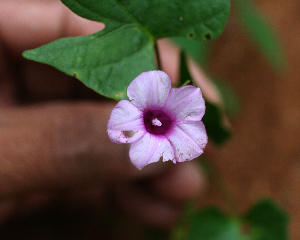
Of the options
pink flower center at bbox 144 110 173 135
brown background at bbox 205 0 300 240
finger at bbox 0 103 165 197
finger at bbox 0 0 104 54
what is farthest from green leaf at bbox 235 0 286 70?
pink flower center at bbox 144 110 173 135

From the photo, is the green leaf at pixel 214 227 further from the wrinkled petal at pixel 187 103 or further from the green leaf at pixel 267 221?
the wrinkled petal at pixel 187 103

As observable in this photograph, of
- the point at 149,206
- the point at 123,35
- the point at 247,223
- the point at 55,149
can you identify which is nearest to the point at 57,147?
the point at 55,149

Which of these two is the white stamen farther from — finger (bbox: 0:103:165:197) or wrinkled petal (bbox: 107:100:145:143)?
finger (bbox: 0:103:165:197)

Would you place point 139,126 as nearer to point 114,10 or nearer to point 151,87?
point 151,87

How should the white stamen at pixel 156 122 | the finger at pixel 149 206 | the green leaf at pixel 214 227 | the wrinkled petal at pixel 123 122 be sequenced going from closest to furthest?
the wrinkled petal at pixel 123 122 → the white stamen at pixel 156 122 → the green leaf at pixel 214 227 → the finger at pixel 149 206

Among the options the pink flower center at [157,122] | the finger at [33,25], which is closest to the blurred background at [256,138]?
the finger at [33,25]

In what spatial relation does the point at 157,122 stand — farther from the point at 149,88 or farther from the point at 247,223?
the point at 247,223
